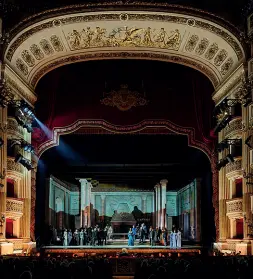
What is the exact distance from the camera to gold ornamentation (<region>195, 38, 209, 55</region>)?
18984 mm

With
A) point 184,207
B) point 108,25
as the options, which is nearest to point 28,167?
point 108,25

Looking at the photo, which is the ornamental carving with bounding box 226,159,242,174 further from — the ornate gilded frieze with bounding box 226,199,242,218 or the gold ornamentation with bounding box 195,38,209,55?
the gold ornamentation with bounding box 195,38,209,55

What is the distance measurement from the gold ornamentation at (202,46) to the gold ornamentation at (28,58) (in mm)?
5838

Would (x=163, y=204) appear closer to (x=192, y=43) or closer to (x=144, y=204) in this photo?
(x=144, y=204)

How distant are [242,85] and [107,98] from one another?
5.96m

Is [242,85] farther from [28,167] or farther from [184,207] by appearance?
[184,207]

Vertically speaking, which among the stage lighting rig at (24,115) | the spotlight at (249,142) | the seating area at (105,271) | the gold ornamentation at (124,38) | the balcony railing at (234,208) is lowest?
the seating area at (105,271)

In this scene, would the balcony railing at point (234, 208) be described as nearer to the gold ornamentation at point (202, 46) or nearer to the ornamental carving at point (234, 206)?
the ornamental carving at point (234, 206)

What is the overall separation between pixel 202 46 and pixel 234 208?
18.8 ft

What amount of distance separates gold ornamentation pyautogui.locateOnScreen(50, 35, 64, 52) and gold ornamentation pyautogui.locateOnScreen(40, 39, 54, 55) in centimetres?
17

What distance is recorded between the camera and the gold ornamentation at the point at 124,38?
1878cm

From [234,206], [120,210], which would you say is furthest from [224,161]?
[120,210]

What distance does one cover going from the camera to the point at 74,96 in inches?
827

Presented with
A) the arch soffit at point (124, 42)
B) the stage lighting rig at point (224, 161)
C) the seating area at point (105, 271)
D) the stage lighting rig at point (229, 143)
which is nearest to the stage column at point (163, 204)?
the arch soffit at point (124, 42)
